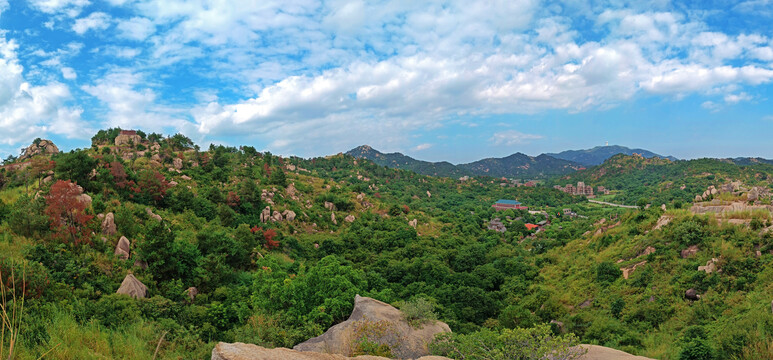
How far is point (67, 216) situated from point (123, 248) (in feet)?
8.61

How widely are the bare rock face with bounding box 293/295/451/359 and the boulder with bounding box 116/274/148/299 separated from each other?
6.96 m

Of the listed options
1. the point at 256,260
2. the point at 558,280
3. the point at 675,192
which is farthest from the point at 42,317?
the point at 675,192

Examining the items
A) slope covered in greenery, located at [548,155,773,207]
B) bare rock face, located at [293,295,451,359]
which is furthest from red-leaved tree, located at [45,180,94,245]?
slope covered in greenery, located at [548,155,773,207]

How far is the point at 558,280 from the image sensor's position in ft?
90.3

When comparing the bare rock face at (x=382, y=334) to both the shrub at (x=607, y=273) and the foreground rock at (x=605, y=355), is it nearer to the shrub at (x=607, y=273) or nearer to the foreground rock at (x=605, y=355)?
the foreground rock at (x=605, y=355)

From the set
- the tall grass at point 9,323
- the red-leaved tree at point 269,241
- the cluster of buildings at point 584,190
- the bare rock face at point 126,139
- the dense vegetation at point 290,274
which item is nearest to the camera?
the tall grass at point 9,323

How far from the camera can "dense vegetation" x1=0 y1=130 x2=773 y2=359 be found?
10461mm

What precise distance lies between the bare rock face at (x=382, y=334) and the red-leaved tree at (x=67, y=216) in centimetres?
1150

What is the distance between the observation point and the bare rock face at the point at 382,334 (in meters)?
11.3

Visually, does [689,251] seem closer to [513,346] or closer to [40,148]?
[513,346]

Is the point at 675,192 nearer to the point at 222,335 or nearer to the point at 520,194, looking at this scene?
the point at 520,194

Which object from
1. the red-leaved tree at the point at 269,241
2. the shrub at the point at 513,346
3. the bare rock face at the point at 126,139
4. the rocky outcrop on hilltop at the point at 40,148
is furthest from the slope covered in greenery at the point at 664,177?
the rocky outcrop on hilltop at the point at 40,148

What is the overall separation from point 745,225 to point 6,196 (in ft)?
135

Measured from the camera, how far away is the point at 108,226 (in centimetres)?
1709
